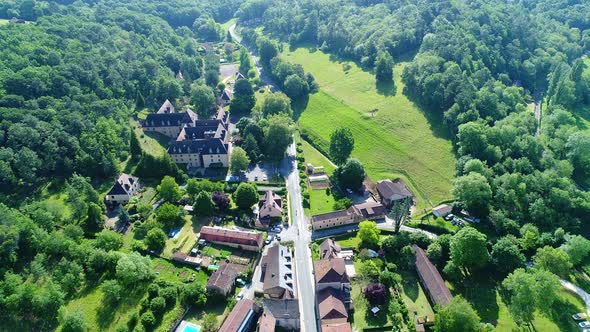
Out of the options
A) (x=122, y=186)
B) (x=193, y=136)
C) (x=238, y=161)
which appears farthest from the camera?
(x=193, y=136)

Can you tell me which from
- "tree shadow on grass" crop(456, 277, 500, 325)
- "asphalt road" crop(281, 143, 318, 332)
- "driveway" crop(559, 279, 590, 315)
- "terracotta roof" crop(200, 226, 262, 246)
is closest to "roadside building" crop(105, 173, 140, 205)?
"terracotta roof" crop(200, 226, 262, 246)

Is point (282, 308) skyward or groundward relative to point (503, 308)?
skyward

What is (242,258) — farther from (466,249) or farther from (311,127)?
(311,127)

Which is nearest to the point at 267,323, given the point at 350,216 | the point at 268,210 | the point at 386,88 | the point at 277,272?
the point at 277,272

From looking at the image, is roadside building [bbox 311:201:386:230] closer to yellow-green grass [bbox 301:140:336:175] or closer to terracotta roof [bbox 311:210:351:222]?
terracotta roof [bbox 311:210:351:222]

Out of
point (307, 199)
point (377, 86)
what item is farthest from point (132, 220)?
point (377, 86)

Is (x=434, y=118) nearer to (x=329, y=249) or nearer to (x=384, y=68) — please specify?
(x=384, y=68)

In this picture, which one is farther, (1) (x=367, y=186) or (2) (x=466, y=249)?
(1) (x=367, y=186)
